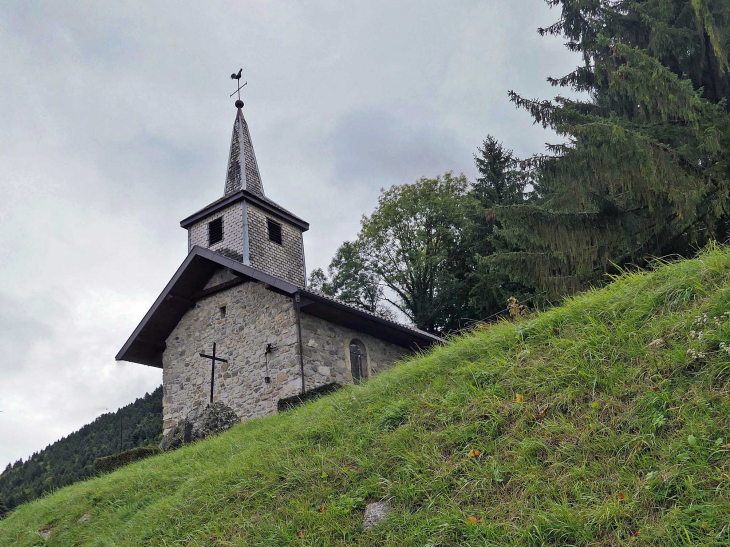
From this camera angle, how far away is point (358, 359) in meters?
14.8

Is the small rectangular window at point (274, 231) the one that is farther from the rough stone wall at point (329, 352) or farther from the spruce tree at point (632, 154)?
the spruce tree at point (632, 154)

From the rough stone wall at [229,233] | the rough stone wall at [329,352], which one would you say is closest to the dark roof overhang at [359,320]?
the rough stone wall at [329,352]

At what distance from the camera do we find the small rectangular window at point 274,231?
59.3 feet

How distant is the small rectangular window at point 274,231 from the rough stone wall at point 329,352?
15.7 ft

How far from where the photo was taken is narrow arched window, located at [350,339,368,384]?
14531mm

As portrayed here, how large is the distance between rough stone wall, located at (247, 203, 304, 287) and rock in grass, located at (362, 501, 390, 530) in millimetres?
12204

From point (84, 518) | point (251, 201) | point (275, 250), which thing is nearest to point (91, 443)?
point (275, 250)

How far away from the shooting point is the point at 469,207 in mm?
25359

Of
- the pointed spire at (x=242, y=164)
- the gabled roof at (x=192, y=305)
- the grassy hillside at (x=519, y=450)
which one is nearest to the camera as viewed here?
the grassy hillside at (x=519, y=450)

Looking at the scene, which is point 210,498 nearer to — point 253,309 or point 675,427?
point 675,427

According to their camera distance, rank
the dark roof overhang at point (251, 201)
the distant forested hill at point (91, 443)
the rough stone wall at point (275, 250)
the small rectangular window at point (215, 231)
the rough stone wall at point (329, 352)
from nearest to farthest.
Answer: the rough stone wall at point (329, 352), the rough stone wall at point (275, 250), the dark roof overhang at point (251, 201), the small rectangular window at point (215, 231), the distant forested hill at point (91, 443)

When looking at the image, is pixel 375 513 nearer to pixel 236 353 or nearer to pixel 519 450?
pixel 519 450

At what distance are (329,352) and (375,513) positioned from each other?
29.9 ft

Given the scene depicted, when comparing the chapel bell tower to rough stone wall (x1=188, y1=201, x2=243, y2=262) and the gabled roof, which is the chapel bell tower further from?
the gabled roof
